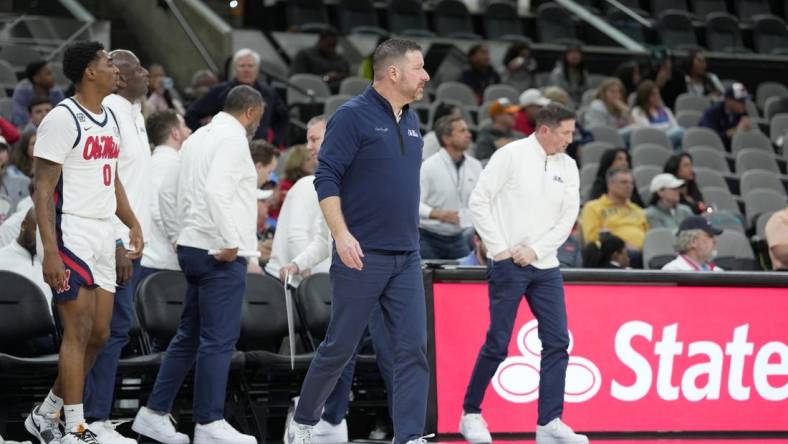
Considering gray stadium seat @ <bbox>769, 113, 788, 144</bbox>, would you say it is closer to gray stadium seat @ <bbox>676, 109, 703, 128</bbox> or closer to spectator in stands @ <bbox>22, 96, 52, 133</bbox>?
gray stadium seat @ <bbox>676, 109, 703, 128</bbox>

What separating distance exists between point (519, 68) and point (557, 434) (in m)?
9.17

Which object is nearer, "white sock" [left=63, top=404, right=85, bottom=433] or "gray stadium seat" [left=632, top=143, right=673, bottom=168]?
"white sock" [left=63, top=404, right=85, bottom=433]

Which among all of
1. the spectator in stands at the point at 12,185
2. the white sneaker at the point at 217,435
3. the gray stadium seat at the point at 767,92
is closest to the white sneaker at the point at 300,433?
the white sneaker at the point at 217,435

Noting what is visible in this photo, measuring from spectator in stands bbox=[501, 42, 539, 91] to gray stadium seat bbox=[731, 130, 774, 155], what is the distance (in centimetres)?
250

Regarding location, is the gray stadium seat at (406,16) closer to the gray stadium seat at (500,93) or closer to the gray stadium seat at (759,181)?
the gray stadium seat at (500,93)

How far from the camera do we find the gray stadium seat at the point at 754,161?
14273 millimetres

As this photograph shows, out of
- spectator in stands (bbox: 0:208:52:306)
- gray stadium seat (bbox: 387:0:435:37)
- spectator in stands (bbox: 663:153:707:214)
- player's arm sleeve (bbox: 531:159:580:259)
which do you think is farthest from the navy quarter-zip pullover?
gray stadium seat (bbox: 387:0:435:37)

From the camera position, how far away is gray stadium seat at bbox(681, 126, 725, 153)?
14.5 metres

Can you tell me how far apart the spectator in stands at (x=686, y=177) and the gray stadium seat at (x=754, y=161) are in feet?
6.47

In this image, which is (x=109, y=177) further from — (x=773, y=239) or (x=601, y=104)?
(x=601, y=104)

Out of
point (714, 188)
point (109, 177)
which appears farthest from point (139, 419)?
point (714, 188)

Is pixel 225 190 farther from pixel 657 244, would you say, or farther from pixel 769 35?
pixel 769 35

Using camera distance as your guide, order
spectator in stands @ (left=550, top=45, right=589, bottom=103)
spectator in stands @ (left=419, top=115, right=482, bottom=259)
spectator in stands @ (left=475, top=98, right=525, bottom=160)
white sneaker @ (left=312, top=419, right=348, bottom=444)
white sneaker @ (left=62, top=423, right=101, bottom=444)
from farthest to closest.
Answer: spectator in stands @ (left=550, top=45, right=589, bottom=103) < spectator in stands @ (left=475, top=98, right=525, bottom=160) < spectator in stands @ (left=419, top=115, right=482, bottom=259) < white sneaker @ (left=312, top=419, right=348, bottom=444) < white sneaker @ (left=62, top=423, right=101, bottom=444)

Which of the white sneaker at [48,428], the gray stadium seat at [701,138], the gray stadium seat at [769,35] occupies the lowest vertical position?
the white sneaker at [48,428]
